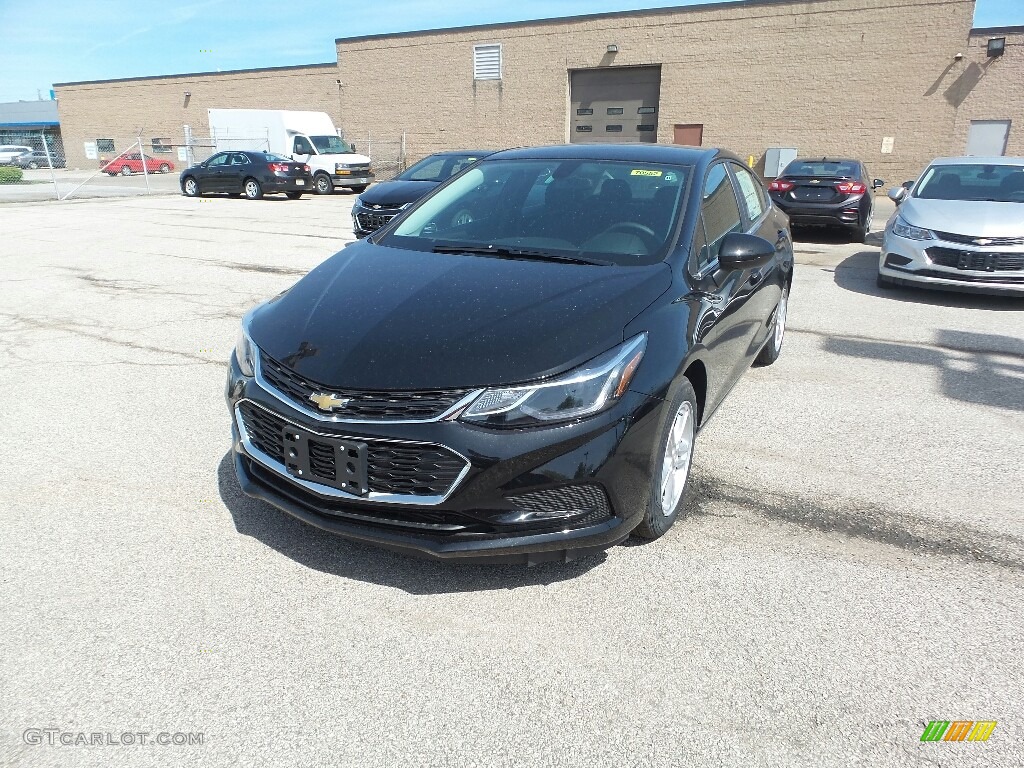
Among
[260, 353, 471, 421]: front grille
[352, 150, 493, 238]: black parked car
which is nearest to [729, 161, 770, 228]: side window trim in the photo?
[260, 353, 471, 421]: front grille

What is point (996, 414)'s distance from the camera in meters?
4.64

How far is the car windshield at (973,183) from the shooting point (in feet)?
27.4

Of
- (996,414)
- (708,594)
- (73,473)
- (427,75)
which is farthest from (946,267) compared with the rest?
(427,75)

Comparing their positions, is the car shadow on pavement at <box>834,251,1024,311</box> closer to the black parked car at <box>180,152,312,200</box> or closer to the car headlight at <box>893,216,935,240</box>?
the car headlight at <box>893,216,935,240</box>

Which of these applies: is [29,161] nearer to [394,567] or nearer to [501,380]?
[394,567]

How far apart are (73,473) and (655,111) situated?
27.0m

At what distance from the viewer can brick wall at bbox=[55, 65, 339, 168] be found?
117 feet

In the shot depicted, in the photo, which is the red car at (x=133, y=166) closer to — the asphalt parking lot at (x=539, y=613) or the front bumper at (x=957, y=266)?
the asphalt parking lot at (x=539, y=613)

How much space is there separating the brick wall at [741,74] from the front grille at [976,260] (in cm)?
1910

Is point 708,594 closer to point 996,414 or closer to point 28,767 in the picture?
point 28,767

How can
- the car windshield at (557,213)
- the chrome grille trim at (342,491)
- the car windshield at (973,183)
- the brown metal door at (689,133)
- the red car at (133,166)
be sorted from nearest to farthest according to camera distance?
the chrome grille trim at (342,491), the car windshield at (557,213), the car windshield at (973,183), the brown metal door at (689,133), the red car at (133,166)

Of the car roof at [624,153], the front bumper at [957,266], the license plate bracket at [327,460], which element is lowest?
the front bumper at [957,266]

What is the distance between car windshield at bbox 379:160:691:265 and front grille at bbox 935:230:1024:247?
16.8 ft

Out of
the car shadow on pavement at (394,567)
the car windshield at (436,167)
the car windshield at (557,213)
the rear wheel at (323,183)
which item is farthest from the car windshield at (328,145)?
the car shadow on pavement at (394,567)
